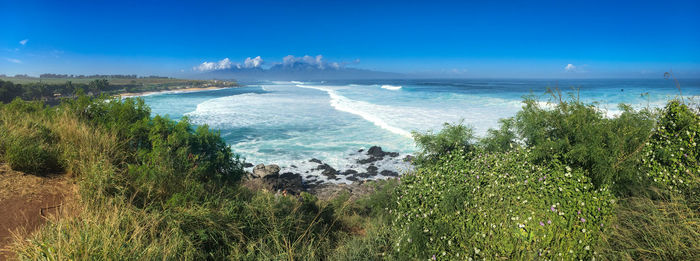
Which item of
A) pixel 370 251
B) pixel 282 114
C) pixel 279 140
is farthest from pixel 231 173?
pixel 282 114

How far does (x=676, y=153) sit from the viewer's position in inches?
224

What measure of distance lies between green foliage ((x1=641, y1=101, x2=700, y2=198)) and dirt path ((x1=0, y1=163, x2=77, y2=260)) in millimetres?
9933

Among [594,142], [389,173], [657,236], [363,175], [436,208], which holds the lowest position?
[363,175]

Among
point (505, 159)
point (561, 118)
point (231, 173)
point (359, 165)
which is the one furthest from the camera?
point (359, 165)

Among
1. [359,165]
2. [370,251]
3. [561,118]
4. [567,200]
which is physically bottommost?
[359,165]

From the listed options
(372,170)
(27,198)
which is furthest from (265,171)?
(27,198)

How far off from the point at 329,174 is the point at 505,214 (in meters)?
13.0

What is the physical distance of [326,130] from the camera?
2770cm

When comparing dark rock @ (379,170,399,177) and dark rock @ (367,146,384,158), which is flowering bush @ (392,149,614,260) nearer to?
dark rock @ (379,170,399,177)

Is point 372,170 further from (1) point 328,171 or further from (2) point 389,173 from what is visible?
(1) point 328,171

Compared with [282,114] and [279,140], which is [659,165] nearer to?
[279,140]

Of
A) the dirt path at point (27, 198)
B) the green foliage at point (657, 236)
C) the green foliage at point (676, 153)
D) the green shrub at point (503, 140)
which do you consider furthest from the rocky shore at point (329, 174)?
the green foliage at point (657, 236)

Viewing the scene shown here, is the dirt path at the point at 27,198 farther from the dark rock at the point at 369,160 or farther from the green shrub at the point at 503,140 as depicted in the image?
the dark rock at the point at 369,160

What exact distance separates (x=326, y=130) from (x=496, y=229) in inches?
921
